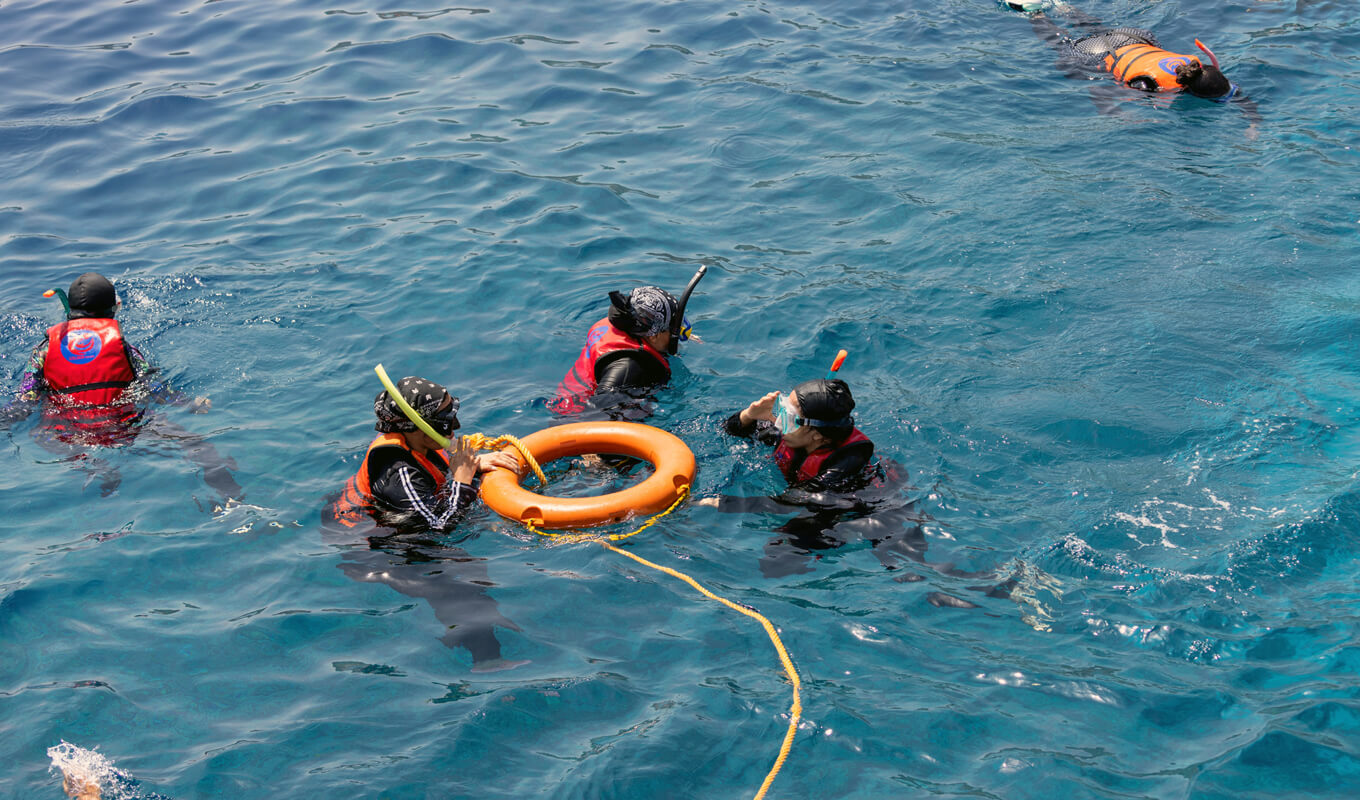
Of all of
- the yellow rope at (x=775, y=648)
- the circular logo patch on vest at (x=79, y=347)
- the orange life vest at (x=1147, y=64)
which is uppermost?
the orange life vest at (x=1147, y=64)

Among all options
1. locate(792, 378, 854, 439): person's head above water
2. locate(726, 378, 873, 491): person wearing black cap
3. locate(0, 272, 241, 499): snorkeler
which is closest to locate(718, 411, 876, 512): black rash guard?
locate(726, 378, 873, 491): person wearing black cap

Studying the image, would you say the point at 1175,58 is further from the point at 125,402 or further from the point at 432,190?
the point at 125,402

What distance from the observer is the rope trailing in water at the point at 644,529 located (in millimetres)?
4401

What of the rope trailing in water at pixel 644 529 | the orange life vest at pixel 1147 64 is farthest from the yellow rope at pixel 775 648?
the orange life vest at pixel 1147 64

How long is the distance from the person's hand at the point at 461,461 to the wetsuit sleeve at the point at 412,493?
0.09 m

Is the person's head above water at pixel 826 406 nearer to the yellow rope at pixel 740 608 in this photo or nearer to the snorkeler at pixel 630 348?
the yellow rope at pixel 740 608

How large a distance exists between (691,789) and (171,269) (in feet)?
24.5

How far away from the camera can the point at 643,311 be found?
6816mm

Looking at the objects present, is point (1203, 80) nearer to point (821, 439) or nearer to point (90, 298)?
point (821, 439)

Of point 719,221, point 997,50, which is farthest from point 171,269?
point 997,50

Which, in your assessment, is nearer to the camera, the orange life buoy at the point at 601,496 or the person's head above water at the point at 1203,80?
the orange life buoy at the point at 601,496

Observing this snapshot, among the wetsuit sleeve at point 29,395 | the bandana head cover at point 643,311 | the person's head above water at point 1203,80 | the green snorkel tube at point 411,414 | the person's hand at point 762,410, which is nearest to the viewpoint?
the green snorkel tube at point 411,414

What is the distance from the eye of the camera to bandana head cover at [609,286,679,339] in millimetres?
6816

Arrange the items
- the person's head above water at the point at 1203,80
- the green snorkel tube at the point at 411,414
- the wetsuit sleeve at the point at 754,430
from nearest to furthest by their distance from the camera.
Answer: the green snorkel tube at the point at 411,414 < the wetsuit sleeve at the point at 754,430 < the person's head above water at the point at 1203,80
